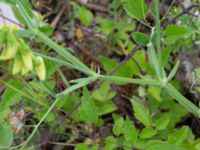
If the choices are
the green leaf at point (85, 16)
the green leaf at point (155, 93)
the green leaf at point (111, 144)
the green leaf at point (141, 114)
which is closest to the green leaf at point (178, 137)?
the green leaf at point (141, 114)

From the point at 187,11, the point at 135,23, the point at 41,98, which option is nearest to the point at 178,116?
the point at 187,11

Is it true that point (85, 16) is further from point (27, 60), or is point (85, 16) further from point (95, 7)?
point (27, 60)

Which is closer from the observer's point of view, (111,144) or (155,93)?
(111,144)

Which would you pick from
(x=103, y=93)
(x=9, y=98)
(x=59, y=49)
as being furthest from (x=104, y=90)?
(x=59, y=49)

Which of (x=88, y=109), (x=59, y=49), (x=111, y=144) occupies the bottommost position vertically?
(x=111, y=144)

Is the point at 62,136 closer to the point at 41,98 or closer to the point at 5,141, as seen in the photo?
the point at 41,98

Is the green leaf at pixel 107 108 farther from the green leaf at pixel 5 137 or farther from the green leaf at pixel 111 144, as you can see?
the green leaf at pixel 5 137

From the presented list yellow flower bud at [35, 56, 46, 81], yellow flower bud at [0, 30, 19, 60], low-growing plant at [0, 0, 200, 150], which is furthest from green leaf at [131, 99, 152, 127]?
yellow flower bud at [0, 30, 19, 60]

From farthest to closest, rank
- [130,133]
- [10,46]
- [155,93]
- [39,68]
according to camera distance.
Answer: [155,93]
[130,133]
[39,68]
[10,46]
